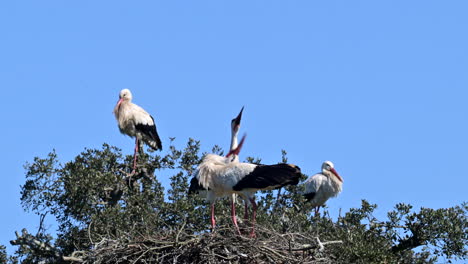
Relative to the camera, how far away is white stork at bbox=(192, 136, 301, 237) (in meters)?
11.0

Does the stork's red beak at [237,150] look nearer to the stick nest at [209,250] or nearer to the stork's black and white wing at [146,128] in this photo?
the stick nest at [209,250]

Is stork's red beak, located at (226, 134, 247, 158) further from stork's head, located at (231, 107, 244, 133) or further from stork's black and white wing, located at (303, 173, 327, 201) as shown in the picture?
stork's black and white wing, located at (303, 173, 327, 201)

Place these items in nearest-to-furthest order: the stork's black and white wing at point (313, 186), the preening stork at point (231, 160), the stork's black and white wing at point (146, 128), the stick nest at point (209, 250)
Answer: the stick nest at point (209, 250)
the preening stork at point (231, 160)
the stork's black and white wing at point (146, 128)
the stork's black and white wing at point (313, 186)

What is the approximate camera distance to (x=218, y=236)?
982 cm

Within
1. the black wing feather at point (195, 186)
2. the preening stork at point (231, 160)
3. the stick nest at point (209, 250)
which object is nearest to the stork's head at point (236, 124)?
the preening stork at point (231, 160)

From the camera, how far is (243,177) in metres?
11.3

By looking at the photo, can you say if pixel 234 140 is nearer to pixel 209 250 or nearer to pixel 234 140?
pixel 234 140

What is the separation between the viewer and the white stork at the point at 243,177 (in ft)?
35.9

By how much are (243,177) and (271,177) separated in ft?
1.32

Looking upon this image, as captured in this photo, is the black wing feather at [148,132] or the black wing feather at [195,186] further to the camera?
the black wing feather at [148,132]

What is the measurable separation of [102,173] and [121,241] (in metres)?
2.99

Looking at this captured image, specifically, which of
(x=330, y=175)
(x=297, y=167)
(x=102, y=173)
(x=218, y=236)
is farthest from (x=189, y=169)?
(x=330, y=175)

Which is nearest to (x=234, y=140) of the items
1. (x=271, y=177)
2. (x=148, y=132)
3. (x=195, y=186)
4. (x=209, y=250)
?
(x=195, y=186)

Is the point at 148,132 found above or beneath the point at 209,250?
above
